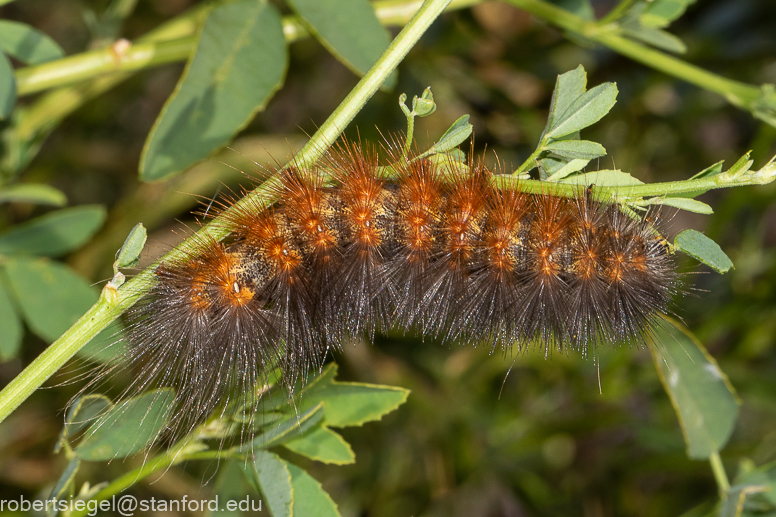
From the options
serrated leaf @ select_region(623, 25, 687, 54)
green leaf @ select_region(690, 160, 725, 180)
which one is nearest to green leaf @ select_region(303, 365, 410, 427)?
green leaf @ select_region(690, 160, 725, 180)

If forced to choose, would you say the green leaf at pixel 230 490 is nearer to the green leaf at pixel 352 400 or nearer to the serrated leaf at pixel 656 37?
the green leaf at pixel 352 400

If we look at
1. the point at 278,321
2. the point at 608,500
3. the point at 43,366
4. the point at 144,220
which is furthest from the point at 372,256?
the point at 608,500

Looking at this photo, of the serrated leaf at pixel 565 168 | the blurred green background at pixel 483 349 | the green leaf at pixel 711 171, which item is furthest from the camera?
the blurred green background at pixel 483 349

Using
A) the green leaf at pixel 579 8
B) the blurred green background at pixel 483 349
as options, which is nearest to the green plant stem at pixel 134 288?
the green leaf at pixel 579 8

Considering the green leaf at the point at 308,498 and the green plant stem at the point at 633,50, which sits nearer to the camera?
the green leaf at the point at 308,498

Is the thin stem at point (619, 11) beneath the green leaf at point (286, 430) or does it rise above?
above

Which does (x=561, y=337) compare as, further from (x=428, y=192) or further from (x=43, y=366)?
(x=43, y=366)

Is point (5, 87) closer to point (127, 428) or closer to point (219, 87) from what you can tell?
point (219, 87)

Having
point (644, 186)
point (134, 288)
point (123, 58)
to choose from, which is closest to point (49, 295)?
point (123, 58)
